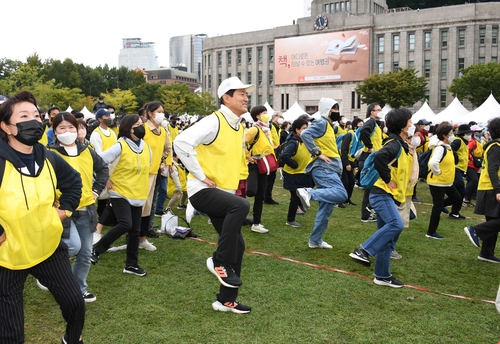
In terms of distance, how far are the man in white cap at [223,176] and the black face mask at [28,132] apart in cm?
151

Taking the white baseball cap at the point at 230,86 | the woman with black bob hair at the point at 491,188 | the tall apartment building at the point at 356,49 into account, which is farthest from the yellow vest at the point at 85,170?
the tall apartment building at the point at 356,49

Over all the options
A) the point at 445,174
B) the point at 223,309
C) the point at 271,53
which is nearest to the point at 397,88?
the point at 271,53

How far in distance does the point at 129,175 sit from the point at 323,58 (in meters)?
65.2

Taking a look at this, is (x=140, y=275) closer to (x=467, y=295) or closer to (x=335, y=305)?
(x=335, y=305)

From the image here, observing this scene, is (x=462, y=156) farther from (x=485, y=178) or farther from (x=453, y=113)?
(x=453, y=113)

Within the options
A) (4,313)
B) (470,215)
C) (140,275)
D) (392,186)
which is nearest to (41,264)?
(4,313)

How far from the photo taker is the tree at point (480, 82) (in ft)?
152

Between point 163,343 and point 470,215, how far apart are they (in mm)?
8956

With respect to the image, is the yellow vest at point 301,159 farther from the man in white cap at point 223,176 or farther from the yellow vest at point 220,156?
the yellow vest at point 220,156

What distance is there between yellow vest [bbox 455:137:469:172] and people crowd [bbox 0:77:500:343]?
57 centimetres

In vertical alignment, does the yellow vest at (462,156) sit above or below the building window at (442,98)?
below

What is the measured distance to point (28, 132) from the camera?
308cm

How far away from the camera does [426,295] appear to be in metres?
5.33

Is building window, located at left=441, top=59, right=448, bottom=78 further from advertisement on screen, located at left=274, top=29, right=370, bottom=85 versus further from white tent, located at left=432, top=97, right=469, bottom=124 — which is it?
white tent, located at left=432, top=97, right=469, bottom=124
